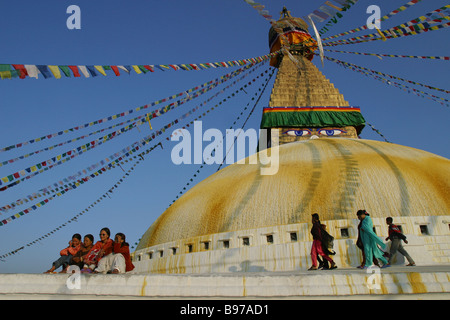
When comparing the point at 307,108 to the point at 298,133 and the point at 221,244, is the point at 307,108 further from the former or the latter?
the point at 221,244

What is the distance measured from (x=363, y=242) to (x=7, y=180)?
618 cm

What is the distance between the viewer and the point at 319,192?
7383 mm

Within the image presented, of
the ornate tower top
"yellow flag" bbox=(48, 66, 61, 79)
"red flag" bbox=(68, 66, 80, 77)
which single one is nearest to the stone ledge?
"yellow flag" bbox=(48, 66, 61, 79)

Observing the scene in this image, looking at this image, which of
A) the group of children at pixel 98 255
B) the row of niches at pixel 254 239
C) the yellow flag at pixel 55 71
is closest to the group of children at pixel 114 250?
the group of children at pixel 98 255

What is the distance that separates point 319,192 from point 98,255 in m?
4.72

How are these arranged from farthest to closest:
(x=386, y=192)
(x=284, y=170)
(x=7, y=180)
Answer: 1. (x=284, y=170)
2. (x=386, y=192)
3. (x=7, y=180)

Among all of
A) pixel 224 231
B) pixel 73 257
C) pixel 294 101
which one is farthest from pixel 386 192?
pixel 294 101

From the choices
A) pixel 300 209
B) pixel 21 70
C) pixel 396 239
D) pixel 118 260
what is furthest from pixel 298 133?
pixel 21 70

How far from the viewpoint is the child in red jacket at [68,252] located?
4.88 metres

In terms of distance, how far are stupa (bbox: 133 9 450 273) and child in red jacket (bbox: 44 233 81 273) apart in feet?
10.2

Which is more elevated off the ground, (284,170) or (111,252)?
(284,170)
